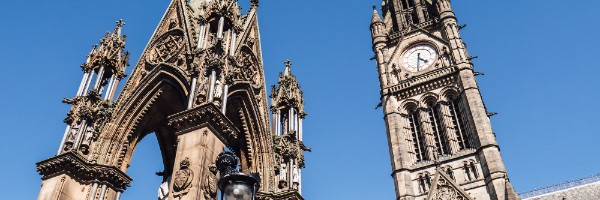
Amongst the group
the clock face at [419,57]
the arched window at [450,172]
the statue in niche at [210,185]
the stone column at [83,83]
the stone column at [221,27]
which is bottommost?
the statue in niche at [210,185]

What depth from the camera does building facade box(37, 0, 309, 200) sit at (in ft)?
36.1

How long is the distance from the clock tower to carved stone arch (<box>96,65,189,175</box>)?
2769 centimetres

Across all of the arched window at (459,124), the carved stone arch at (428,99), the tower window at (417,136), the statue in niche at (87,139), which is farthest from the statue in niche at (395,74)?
the statue in niche at (87,139)

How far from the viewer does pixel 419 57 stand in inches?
1917

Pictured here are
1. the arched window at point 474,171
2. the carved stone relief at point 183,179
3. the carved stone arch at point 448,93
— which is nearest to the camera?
the carved stone relief at point 183,179

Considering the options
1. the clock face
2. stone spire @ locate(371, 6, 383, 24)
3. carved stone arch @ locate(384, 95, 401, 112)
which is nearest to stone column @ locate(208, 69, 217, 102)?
carved stone arch @ locate(384, 95, 401, 112)

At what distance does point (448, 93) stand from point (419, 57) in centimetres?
574

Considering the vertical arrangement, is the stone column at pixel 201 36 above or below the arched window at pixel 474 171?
below

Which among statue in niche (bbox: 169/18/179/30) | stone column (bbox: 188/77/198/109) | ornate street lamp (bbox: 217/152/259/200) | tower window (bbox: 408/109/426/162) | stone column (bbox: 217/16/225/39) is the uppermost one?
tower window (bbox: 408/109/426/162)

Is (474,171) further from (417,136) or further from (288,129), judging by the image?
(288,129)

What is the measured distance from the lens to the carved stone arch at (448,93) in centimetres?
4403

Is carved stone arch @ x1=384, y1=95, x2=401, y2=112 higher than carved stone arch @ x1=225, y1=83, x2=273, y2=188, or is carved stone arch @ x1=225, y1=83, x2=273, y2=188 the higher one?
carved stone arch @ x1=384, y1=95, x2=401, y2=112

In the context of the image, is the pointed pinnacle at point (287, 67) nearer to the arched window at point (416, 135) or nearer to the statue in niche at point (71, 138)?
the statue in niche at point (71, 138)

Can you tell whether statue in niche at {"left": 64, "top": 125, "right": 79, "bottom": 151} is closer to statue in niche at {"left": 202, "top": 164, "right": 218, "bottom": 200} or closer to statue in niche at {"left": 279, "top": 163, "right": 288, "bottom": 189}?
statue in niche at {"left": 202, "top": 164, "right": 218, "bottom": 200}
